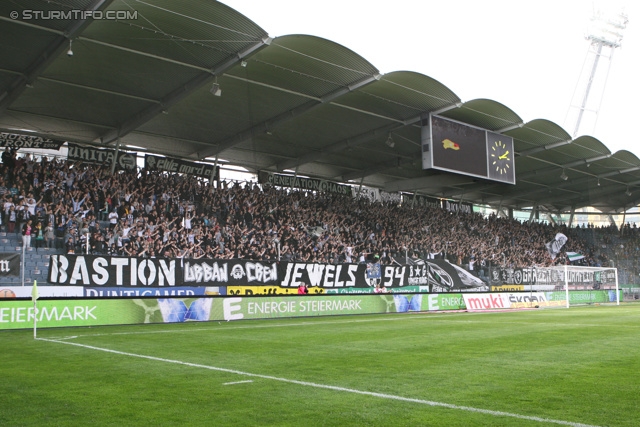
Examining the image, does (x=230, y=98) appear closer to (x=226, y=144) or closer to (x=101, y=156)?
(x=226, y=144)

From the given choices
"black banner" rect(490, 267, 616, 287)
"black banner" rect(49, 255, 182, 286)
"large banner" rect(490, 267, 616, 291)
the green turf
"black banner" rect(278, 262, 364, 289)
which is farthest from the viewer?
"black banner" rect(490, 267, 616, 287)

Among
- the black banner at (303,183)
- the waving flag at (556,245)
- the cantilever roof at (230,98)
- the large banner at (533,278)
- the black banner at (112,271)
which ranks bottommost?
the large banner at (533,278)

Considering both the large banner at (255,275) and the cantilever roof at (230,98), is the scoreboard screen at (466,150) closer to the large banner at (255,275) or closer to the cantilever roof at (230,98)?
the cantilever roof at (230,98)

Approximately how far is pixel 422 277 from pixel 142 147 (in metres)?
18.3

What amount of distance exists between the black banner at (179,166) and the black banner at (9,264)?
14.0m

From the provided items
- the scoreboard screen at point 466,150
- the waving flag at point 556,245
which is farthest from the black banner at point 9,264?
the waving flag at point 556,245

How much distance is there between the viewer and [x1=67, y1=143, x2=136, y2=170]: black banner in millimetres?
32500

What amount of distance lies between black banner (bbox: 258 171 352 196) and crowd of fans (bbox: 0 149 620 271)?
0.78m

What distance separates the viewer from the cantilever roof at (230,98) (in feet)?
71.5

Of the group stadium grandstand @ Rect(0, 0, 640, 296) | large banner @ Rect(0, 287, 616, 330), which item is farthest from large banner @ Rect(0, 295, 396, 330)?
stadium grandstand @ Rect(0, 0, 640, 296)

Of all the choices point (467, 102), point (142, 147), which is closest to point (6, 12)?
point (142, 147)

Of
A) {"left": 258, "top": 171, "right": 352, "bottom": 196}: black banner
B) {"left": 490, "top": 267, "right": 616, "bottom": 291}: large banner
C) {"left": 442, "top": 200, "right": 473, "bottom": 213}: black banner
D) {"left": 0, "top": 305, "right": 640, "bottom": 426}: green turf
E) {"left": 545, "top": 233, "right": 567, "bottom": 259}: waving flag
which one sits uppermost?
{"left": 258, "top": 171, "right": 352, "bottom": 196}: black banner

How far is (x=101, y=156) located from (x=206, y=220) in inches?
299

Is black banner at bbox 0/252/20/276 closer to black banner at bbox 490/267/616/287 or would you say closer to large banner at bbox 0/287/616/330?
large banner at bbox 0/287/616/330
